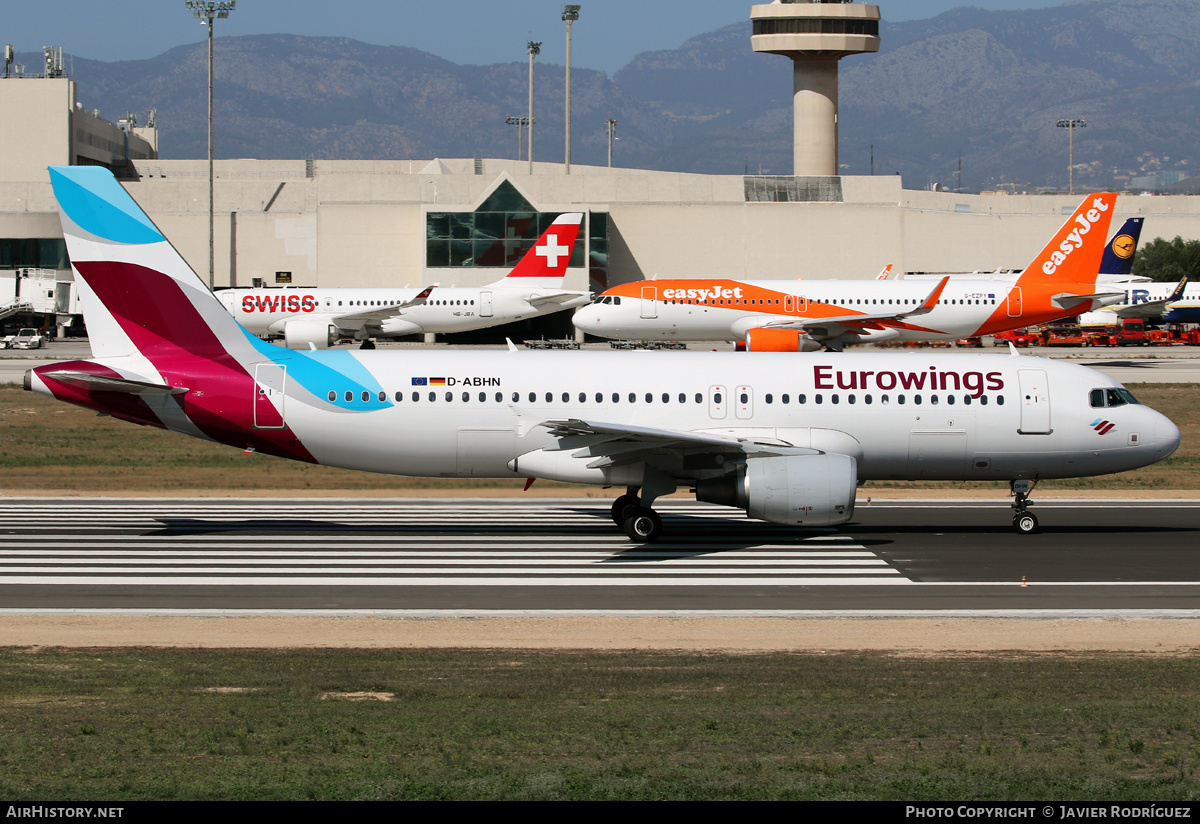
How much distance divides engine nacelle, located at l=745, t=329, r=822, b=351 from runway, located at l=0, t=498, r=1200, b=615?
95.8ft

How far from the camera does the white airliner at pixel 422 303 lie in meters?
75.4

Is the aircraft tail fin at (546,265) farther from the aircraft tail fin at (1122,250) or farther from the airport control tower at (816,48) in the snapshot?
the airport control tower at (816,48)

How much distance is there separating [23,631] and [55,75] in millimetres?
125060

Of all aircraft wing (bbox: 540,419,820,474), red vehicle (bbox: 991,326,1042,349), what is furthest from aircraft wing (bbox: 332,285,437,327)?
aircraft wing (bbox: 540,419,820,474)

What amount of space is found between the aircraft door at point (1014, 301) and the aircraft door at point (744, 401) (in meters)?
42.5

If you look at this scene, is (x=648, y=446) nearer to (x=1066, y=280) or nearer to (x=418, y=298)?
(x=1066, y=280)

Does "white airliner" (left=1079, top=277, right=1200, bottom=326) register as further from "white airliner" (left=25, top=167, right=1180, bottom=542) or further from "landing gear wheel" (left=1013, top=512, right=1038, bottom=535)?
"white airliner" (left=25, top=167, right=1180, bottom=542)

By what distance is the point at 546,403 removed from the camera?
2617cm

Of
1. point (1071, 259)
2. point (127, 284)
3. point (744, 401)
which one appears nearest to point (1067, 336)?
point (1071, 259)

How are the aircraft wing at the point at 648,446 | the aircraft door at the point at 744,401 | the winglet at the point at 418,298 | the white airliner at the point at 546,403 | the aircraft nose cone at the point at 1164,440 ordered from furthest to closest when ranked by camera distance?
the winglet at the point at 418,298 → the aircraft nose cone at the point at 1164,440 → the aircraft door at the point at 744,401 → the white airliner at the point at 546,403 → the aircraft wing at the point at 648,446

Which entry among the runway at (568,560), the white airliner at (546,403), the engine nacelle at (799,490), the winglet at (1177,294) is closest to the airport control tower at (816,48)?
the winglet at (1177,294)

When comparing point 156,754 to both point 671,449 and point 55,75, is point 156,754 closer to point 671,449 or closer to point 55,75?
point 671,449

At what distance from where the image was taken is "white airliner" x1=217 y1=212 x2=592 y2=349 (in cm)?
7544

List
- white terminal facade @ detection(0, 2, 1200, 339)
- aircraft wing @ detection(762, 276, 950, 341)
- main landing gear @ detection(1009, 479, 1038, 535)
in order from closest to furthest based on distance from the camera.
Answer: main landing gear @ detection(1009, 479, 1038, 535) → aircraft wing @ detection(762, 276, 950, 341) → white terminal facade @ detection(0, 2, 1200, 339)
